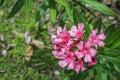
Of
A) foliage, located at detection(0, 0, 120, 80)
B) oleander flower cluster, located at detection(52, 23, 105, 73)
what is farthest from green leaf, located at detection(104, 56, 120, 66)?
oleander flower cluster, located at detection(52, 23, 105, 73)

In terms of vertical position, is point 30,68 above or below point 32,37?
below

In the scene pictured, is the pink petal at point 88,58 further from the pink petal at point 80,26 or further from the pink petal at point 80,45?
the pink petal at point 80,26

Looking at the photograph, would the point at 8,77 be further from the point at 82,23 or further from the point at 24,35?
the point at 82,23

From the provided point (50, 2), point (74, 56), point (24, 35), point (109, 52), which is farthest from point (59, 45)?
point (24, 35)

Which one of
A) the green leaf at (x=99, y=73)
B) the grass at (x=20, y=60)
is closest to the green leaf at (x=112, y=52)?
the green leaf at (x=99, y=73)

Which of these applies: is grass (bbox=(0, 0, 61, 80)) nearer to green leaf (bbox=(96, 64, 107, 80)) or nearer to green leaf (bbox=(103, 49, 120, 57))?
green leaf (bbox=(96, 64, 107, 80))

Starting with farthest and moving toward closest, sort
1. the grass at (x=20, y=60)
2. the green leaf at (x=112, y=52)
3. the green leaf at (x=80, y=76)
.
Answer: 1. the grass at (x=20, y=60)
2. the green leaf at (x=80, y=76)
3. the green leaf at (x=112, y=52)

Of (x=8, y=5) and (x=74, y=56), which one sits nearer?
(x=74, y=56)

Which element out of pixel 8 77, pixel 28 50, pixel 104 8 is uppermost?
pixel 104 8
